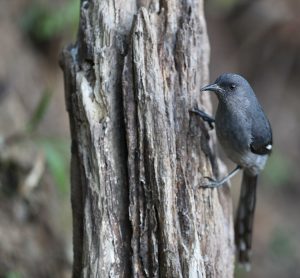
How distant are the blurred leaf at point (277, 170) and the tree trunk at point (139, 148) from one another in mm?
5831

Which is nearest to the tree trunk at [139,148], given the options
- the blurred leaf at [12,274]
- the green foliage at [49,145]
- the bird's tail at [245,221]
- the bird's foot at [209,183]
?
the bird's foot at [209,183]

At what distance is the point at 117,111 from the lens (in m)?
4.82

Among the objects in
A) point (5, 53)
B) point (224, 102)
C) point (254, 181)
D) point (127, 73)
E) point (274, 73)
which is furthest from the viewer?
point (274, 73)

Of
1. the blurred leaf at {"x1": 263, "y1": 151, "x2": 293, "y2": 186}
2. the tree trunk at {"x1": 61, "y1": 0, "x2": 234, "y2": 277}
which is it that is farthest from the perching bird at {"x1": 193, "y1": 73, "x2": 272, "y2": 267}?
the blurred leaf at {"x1": 263, "y1": 151, "x2": 293, "y2": 186}

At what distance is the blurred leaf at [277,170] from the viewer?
10844 mm

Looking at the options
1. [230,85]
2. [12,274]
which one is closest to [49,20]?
[12,274]

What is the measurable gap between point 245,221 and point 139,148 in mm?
2194

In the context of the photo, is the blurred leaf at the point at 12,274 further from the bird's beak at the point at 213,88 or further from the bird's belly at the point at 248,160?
the bird's beak at the point at 213,88

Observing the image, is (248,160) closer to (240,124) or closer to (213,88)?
(240,124)

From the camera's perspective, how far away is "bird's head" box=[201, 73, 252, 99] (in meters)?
5.51

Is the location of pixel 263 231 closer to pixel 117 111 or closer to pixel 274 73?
pixel 274 73

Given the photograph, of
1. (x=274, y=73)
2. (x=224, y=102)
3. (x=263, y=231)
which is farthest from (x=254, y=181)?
(x=274, y=73)

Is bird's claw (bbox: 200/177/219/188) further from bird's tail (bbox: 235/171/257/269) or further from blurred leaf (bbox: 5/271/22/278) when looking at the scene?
blurred leaf (bbox: 5/271/22/278)

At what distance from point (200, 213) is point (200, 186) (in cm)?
23
